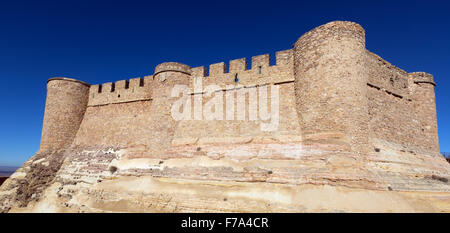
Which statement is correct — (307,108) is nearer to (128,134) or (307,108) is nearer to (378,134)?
(378,134)

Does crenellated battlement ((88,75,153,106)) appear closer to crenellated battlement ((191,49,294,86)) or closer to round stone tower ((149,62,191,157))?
round stone tower ((149,62,191,157))

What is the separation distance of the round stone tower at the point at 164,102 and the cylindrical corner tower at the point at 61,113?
6396 mm

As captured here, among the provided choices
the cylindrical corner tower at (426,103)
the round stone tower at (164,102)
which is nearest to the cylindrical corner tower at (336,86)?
the cylindrical corner tower at (426,103)

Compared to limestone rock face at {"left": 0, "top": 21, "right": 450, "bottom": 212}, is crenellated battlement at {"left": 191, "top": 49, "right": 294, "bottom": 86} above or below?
above

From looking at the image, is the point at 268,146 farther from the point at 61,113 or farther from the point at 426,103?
the point at 61,113

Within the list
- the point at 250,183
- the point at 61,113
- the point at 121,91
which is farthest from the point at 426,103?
the point at 61,113

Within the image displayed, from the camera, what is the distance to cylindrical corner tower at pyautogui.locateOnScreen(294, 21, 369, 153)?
842 centimetres

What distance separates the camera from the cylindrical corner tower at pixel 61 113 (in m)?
15.1

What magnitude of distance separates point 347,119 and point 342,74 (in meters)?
1.59

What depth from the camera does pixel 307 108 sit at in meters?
9.25

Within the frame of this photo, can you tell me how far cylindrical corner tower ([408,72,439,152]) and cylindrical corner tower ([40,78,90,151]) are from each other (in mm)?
18488

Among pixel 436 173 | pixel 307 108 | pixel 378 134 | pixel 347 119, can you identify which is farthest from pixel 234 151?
pixel 436 173

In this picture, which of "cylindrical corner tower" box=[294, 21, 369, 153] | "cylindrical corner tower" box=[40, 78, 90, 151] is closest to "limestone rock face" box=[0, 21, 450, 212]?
"cylindrical corner tower" box=[294, 21, 369, 153]

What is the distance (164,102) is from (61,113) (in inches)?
306
